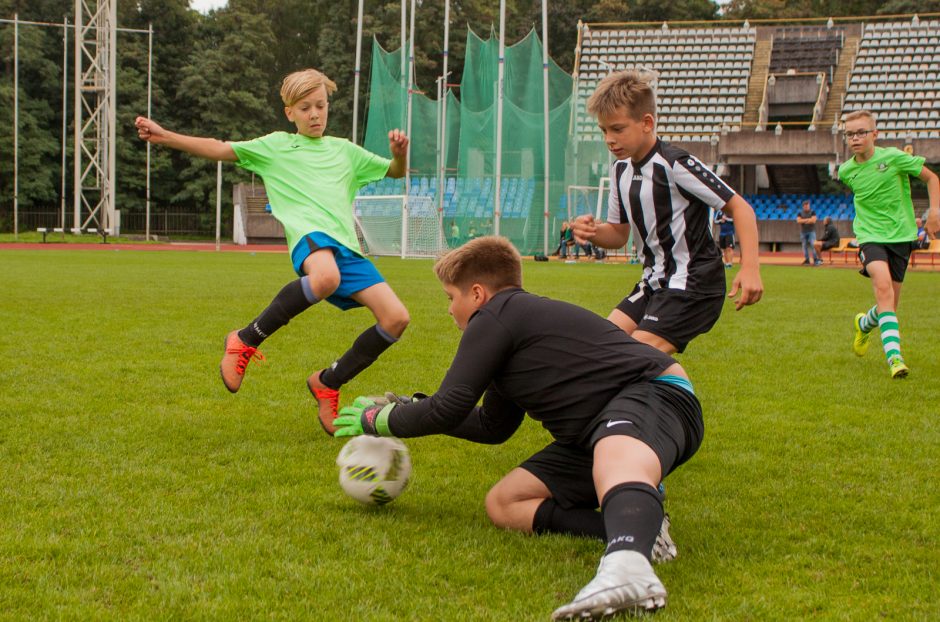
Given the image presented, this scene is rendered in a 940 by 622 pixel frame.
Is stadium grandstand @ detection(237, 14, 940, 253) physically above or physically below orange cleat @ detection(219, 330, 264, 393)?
above

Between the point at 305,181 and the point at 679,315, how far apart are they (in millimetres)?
2150

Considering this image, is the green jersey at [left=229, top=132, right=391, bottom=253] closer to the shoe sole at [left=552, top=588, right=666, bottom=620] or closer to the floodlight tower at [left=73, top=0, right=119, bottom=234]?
the shoe sole at [left=552, top=588, right=666, bottom=620]

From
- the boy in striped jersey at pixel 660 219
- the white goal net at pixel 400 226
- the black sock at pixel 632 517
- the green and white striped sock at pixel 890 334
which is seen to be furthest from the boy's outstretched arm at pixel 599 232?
the white goal net at pixel 400 226

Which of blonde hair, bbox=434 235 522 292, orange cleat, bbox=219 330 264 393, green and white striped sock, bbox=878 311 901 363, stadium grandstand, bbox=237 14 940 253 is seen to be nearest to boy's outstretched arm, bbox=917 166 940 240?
green and white striped sock, bbox=878 311 901 363

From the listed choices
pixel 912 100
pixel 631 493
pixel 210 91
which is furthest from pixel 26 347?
pixel 210 91

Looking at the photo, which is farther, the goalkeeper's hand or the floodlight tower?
the floodlight tower

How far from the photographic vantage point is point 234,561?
3.03 metres

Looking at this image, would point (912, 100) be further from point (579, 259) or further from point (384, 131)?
point (384, 131)

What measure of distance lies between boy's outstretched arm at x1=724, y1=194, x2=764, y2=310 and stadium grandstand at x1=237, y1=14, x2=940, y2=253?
23.5 metres

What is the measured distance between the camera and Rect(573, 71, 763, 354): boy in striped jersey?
14.0 ft

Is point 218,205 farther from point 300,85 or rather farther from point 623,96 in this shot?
point 623,96

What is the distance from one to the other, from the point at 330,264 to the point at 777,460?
2383mm

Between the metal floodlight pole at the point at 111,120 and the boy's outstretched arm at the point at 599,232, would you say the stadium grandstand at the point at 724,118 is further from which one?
the boy's outstretched arm at the point at 599,232

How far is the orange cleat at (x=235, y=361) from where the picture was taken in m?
4.89
